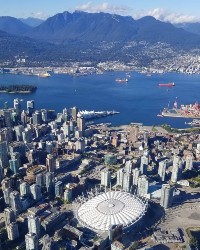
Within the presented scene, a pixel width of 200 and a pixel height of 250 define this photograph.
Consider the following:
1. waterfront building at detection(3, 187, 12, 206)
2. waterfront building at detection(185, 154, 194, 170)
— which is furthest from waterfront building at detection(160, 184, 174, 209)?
waterfront building at detection(3, 187, 12, 206)

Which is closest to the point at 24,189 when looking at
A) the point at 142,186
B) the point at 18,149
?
the point at 18,149

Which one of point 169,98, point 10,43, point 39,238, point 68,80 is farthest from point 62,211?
point 10,43

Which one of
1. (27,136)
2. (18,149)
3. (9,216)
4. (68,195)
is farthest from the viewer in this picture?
(27,136)

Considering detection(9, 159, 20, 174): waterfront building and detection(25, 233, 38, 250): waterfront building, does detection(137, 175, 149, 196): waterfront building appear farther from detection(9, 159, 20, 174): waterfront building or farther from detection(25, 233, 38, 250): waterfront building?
detection(9, 159, 20, 174): waterfront building

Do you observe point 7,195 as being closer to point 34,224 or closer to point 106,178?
point 34,224

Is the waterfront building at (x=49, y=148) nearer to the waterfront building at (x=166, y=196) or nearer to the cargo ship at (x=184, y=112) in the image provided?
the waterfront building at (x=166, y=196)

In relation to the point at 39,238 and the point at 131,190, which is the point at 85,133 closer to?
the point at 131,190
